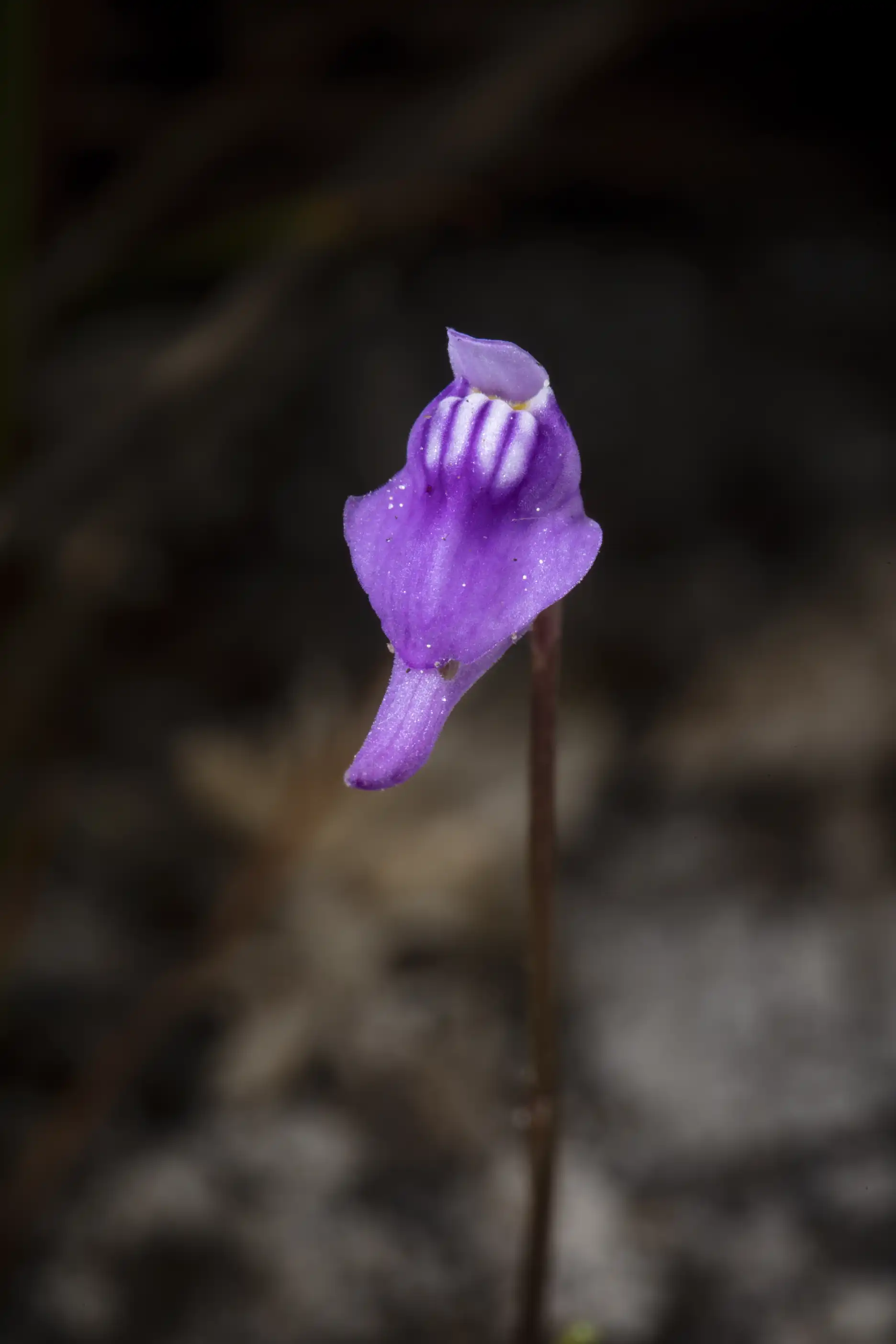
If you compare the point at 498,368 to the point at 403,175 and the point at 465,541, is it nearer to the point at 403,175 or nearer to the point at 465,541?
the point at 465,541

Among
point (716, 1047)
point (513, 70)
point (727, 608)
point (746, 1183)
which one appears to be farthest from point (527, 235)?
point (746, 1183)

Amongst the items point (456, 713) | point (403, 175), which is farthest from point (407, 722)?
point (403, 175)

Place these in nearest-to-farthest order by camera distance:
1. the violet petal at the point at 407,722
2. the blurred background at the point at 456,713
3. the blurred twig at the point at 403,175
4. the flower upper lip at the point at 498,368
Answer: the violet petal at the point at 407,722
the flower upper lip at the point at 498,368
the blurred background at the point at 456,713
the blurred twig at the point at 403,175

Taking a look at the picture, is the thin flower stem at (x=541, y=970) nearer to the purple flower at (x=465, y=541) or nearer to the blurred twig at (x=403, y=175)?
the purple flower at (x=465, y=541)

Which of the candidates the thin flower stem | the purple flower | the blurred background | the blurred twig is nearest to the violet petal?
the purple flower

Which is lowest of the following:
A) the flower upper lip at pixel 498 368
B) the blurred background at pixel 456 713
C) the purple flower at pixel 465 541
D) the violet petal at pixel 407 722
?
the blurred background at pixel 456 713

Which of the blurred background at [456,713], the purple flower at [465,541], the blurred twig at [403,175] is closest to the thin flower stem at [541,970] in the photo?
the purple flower at [465,541]
